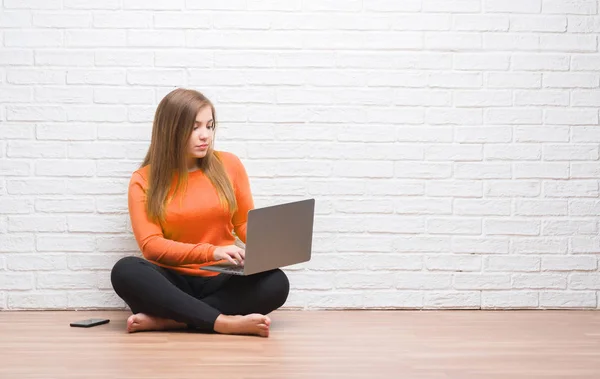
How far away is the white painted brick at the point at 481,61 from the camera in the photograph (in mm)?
3443

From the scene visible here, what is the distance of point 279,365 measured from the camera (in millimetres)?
2369

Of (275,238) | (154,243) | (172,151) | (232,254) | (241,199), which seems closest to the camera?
(275,238)

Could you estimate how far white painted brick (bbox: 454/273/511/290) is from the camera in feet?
11.4

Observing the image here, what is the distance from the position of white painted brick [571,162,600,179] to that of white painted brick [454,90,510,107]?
1.30 feet

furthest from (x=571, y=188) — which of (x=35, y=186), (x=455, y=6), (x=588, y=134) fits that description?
(x=35, y=186)

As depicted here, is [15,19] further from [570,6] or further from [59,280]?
[570,6]

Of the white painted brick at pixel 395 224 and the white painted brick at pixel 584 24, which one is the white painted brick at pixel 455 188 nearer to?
the white painted brick at pixel 395 224

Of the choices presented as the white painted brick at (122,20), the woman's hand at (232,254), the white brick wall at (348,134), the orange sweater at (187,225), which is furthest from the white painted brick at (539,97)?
the white painted brick at (122,20)

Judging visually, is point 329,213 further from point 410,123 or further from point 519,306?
point 519,306

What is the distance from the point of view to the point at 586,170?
349cm

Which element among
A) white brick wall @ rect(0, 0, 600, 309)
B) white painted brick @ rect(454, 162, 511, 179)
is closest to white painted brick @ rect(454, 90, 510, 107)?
white brick wall @ rect(0, 0, 600, 309)

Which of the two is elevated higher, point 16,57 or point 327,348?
point 16,57

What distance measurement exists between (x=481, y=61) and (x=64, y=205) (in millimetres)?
1837

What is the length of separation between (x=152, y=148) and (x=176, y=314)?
688 millimetres
